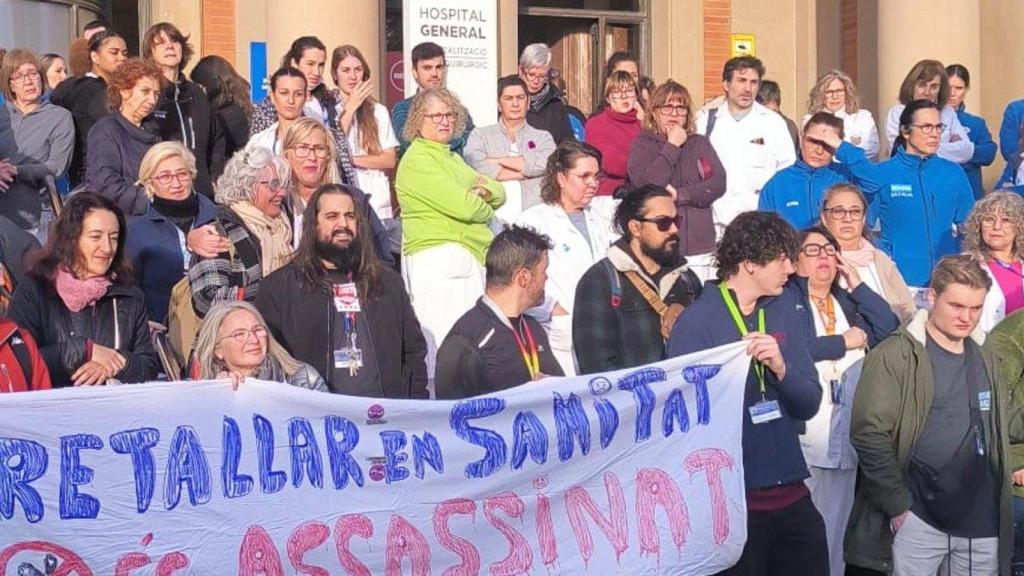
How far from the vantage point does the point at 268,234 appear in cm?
794

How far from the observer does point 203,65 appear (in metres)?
11.2

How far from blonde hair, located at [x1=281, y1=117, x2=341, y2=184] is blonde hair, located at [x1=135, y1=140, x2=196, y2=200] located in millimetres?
493

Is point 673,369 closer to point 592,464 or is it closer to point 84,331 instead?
point 592,464

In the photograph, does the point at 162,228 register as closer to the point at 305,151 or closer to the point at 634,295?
the point at 305,151

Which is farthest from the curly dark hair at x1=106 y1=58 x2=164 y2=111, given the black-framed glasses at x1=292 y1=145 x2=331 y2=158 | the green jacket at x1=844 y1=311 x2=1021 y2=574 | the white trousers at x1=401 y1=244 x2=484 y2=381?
the green jacket at x1=844 y1=311 x2=1021 y2=574

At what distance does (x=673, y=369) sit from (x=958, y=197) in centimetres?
449

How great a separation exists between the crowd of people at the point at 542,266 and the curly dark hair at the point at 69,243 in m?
0.01

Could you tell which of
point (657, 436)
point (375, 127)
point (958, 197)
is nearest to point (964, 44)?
point (958, 197)

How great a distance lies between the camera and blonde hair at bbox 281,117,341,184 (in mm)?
8320

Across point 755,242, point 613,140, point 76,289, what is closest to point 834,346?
point 755,242

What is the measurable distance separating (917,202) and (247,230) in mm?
4891

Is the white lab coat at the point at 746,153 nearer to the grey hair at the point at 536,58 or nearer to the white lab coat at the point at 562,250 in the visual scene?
the grey hair at the point at 536,58

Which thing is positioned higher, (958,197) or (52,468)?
(958,197)

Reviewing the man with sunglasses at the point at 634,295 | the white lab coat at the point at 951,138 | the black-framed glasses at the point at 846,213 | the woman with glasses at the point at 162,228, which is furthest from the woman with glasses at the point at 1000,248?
the woman with glasses at the point at 162,228
